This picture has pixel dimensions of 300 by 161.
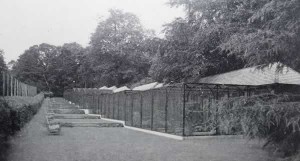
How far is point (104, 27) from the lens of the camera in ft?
175

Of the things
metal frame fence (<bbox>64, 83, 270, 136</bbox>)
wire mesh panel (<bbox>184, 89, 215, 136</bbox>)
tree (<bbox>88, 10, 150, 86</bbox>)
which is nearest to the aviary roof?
metal frame fence (<bbox>64, 83, 270, 136</bbox>)

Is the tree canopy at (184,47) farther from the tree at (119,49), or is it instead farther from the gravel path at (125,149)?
the gravel path at (125,149)

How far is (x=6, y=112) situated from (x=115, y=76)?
41.9 meters

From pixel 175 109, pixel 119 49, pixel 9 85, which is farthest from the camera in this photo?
pixel 119 49

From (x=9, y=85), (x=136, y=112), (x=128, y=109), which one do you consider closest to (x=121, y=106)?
(x=128, y=109)

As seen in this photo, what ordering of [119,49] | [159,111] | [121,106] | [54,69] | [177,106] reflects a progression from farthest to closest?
[54,69] → [119,49] → [121,106] → [159,111] → [177,106]

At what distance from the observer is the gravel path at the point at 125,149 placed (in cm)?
1010

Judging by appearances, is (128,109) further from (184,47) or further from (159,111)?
(184,47)

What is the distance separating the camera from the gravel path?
1010cm

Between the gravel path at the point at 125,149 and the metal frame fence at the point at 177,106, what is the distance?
991 millimetres

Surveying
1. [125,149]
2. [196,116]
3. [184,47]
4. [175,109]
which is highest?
[184,47]

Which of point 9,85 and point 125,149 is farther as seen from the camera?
point 9,85

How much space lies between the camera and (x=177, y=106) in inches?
707

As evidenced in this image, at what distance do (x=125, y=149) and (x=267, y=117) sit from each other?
5346mm
